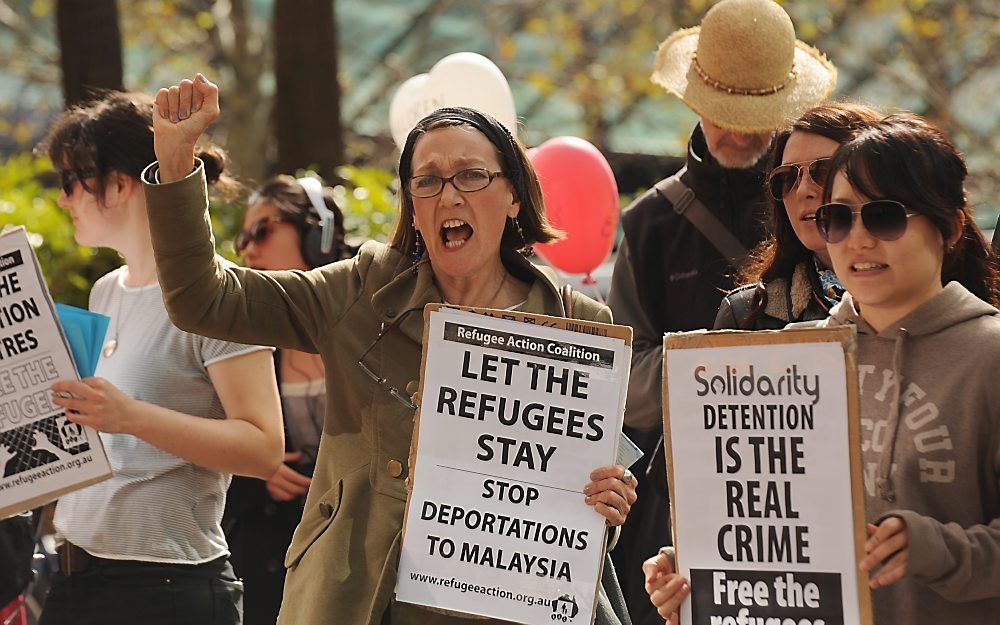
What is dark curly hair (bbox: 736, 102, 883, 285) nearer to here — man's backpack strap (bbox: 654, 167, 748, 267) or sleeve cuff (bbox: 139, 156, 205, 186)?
man's backpack strap (bbox: 654, 167, 748, 267)

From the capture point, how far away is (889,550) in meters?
2.67

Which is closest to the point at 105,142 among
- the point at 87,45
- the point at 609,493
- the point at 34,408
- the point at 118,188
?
the point at 118,188

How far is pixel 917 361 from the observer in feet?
9.52

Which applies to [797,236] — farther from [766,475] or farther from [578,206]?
[578,206]

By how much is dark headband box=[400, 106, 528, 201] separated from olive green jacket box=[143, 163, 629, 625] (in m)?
0.27

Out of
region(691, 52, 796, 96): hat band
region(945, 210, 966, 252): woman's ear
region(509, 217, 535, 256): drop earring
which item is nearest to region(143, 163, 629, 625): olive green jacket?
region(509, 217, 535, 256): drop earring

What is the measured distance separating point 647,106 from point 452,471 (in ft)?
58.0

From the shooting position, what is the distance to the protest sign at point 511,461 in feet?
10.2

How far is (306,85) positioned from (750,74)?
6763 mm

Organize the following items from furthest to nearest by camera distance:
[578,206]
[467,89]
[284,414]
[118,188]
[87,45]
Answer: [87,45]
[467,89]
[578,206]
[284,414]
[118,188]

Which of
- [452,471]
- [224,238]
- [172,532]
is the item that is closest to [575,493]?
[452,471]

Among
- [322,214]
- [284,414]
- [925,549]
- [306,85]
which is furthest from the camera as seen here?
[306,85]

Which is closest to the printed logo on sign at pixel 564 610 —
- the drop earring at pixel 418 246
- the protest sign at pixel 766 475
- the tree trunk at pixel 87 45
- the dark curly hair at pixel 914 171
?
the protest sign at pixel 766 475

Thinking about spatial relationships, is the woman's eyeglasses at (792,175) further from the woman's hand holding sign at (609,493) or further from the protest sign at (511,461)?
the woman's hand holding sign at (609,493)
